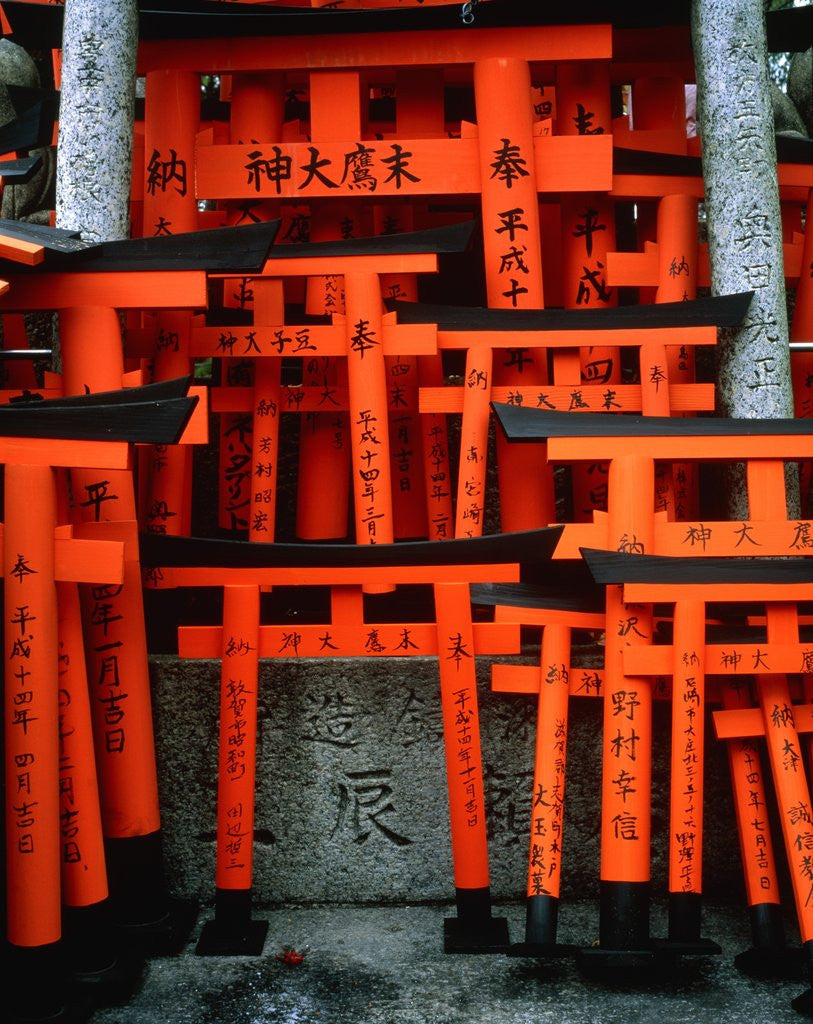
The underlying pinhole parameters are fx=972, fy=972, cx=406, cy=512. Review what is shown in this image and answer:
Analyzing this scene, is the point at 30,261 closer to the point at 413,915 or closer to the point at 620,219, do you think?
the point at 413,915

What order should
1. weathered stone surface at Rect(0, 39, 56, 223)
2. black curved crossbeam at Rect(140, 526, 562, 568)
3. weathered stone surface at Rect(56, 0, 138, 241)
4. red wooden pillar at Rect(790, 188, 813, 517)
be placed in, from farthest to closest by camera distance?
weathered stone surface at Rect(0, 39, 56, 223) < red wooden pillar at Rect(790, 188, 813, 517) < weathered stone surface at Rect(56, 0, 138, 241) < black curved crossbeam at Rect(140, 526, 562, 568)

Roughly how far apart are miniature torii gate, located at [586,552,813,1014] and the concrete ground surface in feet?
1.34

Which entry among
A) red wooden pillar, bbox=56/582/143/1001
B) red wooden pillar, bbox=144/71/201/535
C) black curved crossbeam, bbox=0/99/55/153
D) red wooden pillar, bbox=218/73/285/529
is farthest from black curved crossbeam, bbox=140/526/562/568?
black curved crossbeam, bbox=0/99/55/153

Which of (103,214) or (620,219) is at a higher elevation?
(620,219)

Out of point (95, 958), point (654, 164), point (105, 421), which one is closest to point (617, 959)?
point (95, 958)

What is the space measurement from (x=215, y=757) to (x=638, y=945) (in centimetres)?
206

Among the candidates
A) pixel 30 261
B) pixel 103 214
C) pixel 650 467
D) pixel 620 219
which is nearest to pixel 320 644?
pixel 650 467

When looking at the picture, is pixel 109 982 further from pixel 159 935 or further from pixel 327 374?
pixel 327 374

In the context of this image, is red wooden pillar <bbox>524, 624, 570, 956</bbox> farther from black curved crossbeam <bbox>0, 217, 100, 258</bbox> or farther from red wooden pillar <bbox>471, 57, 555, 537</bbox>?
black curved crossbeam <bbox>0, 217, 100, 258</bbox>

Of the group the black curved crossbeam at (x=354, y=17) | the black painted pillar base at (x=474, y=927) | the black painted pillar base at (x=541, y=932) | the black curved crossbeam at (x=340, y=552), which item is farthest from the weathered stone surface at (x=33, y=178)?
the black painted pillar base at (x=541, y=932)

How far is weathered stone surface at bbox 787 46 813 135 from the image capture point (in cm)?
905

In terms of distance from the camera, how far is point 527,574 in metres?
4.83

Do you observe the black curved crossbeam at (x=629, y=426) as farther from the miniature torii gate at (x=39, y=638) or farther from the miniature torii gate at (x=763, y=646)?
the miniature torii gate at (x=39, y=638)

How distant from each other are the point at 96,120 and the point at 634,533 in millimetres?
3254
